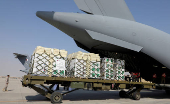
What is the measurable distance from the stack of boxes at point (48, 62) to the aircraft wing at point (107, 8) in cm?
351

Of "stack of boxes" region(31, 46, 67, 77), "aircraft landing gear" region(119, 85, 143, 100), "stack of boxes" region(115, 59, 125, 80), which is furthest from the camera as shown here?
"aircraft landing gear" region(119, 85, 143, 100)

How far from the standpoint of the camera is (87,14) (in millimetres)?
8812

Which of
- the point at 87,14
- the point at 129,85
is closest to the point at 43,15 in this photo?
the point at 87,14

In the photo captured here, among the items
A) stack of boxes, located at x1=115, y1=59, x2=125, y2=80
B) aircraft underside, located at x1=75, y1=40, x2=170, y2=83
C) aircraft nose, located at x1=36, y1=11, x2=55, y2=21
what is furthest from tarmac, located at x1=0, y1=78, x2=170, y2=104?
aircraft nose, located at x1=36, y1=11, x2=55, y2=21

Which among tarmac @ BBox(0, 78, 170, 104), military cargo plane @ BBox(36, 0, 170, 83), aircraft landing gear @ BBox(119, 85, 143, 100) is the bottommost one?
tarmac @ BBox(0, 78, 170, 104)

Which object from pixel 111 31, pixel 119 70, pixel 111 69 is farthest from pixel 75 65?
pixel 111 31

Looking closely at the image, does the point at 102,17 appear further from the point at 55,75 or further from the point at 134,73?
the point at 134,73

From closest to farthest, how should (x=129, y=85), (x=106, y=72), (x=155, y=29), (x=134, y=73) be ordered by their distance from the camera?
(x=106, y=72), (x=129, y=85), (x=155, y=29), (x=134, y=73)

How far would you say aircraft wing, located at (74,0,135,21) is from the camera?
9008 millimetres

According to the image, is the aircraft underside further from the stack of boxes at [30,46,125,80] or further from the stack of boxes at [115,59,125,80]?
the stack of boxes at [30,46,125,80]

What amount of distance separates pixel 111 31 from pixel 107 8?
1885 millimetres

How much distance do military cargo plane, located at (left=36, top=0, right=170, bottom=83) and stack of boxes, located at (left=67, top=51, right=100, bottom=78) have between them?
1231 millimetres

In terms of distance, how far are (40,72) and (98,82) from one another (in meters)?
3.40

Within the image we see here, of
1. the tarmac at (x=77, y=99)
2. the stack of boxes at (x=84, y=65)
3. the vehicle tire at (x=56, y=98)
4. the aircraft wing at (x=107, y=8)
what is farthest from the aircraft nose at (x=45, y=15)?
the tarmac at (x=77, y=99)
